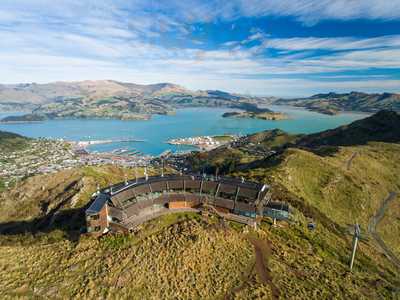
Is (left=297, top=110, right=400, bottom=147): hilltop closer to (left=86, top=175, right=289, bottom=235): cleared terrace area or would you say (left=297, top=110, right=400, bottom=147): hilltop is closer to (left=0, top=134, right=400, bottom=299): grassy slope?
(left=0, top=134, right=400, bottom=299): grassy slope

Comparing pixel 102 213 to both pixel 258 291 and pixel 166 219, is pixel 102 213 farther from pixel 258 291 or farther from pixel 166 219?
pixel 258 291

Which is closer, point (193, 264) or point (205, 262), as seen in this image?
point (193, 264)

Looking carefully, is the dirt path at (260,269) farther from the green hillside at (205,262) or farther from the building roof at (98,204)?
the building roof at (98,204)

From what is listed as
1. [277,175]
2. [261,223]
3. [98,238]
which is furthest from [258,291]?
[277,175]

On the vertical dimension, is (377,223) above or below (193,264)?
below

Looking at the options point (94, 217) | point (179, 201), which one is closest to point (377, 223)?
point (179, 201)

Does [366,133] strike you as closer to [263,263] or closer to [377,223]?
[377,223]
